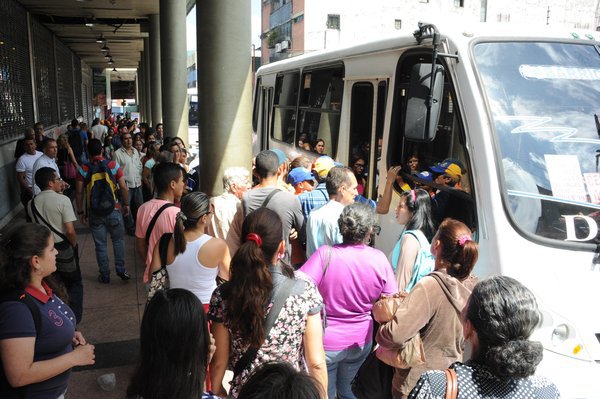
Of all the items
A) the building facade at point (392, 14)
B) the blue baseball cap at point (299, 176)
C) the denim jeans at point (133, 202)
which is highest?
the building facade at point (392, 14)

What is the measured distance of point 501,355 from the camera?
2.01m

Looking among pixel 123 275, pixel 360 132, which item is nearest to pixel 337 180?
pixel 360 132

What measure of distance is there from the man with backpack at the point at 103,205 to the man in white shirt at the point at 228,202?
8.80 feet

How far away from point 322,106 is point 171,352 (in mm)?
6631

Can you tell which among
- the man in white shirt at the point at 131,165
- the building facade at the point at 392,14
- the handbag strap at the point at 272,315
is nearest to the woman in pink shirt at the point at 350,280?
the handbag strap at the point at 272,315

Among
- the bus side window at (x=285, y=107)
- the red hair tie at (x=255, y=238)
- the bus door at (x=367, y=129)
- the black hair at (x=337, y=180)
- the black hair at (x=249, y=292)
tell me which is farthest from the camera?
the bus side window at (x=285, y=107)

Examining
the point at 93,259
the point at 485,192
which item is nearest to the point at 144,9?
the point at 93,259

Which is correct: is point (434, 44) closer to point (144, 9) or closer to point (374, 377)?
point (374, 377)

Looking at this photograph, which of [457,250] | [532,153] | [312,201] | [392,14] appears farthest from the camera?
[392,14]

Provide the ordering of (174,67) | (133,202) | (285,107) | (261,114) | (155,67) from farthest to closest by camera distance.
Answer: (155,67) < (174,67) < (261,114) < (285,107) < (133,202)

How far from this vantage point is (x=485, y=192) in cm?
430

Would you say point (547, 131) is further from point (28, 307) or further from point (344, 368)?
point (28, 307)

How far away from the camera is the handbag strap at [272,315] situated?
2760mm

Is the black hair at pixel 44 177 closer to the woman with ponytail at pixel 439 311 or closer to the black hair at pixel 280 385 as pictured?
the woman with ponytail at pixel 439 311
